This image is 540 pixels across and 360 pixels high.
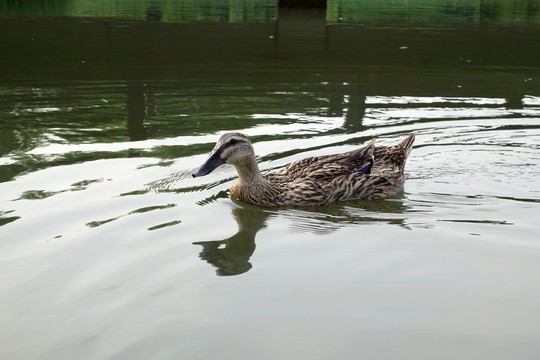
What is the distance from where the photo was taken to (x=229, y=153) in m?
6.95

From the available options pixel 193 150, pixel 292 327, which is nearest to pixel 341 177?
pixel 193 150

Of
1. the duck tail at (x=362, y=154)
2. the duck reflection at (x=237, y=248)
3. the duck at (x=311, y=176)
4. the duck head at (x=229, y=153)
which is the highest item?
the duck head at (x=229, y=153)

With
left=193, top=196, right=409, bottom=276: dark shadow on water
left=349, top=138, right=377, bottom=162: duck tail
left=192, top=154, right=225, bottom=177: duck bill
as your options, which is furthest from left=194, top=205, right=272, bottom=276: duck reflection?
left=349, top=138, right=377, bottom=162: duck tail

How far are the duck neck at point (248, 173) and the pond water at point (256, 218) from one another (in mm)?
251

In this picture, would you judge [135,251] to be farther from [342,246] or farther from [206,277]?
[342,246]

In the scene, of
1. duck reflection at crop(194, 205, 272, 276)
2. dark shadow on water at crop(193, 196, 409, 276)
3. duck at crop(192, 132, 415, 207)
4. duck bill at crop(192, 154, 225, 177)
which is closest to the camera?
duck reflection at crop(194, 205, 272, 276)

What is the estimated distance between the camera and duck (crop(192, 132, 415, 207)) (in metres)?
7.03

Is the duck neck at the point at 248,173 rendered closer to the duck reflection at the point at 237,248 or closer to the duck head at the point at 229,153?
the duck head at the point at 229,153

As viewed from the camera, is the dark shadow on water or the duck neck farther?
the duck neck

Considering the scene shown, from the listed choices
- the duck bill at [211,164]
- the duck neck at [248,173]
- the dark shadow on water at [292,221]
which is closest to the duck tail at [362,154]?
the dark shadow on water at [292,221]

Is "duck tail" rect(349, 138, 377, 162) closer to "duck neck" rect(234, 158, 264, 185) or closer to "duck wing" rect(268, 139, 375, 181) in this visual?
"duck wing" rect(268, 139, 375, 181)

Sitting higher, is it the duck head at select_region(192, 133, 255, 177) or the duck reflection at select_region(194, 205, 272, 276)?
the duck head at select_region(192, 133, 255, 177)

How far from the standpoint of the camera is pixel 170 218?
6.42 metres

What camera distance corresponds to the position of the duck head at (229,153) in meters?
6.84
